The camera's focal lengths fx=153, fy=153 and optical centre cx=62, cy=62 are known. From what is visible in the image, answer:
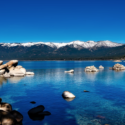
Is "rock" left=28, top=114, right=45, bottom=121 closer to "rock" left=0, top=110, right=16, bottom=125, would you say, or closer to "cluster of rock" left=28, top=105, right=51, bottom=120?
"cluster of rock" left=28, top=105, right=51, bottom=120

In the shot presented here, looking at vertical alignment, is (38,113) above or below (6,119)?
below

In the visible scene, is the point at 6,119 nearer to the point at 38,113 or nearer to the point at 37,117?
the point at 37,117

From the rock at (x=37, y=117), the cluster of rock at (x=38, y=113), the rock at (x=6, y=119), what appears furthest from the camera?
the cluster of rock at (x=38, y=113)

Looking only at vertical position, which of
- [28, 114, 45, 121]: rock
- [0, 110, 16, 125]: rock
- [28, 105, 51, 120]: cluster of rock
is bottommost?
[28, 114, 45, 121]: rock

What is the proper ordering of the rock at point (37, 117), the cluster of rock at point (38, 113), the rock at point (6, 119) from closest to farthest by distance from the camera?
1. the rock at point (6, 119)
2. the rock at point (37, 117)
3. the cluster of rock at point (38, 113)

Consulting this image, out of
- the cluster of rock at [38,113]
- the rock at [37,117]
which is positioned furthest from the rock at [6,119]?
the cluster of rock at [38,113]

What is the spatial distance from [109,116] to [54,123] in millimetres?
7969

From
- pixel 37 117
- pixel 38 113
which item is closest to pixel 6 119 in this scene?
pixel 37 117

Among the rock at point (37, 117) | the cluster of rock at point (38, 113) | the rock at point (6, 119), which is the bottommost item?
the rock at point (37, 117)

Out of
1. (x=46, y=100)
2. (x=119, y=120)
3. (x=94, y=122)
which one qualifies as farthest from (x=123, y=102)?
(x=46, y=100)

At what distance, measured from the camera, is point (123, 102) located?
1122 inches

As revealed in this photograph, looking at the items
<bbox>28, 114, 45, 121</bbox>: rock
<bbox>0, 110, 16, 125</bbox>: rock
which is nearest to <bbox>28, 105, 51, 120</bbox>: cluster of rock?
<bbox>28, 114, 45, 121</bbox>: rock

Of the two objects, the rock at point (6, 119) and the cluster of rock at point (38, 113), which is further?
the cluster of rock at point (38, 113)

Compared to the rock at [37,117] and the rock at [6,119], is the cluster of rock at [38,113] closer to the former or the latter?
the rock at [37,117]
